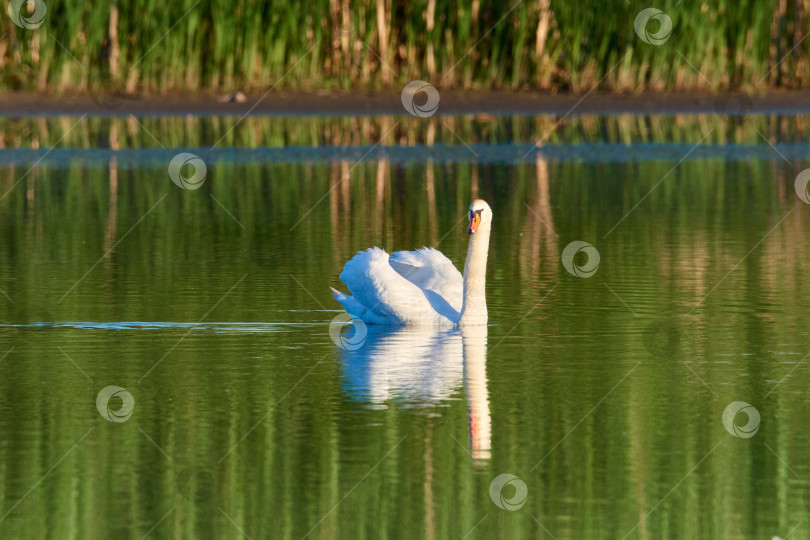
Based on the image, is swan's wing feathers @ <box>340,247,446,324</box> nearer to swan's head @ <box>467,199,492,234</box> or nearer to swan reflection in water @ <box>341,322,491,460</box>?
swan reflection in water @ <box>341,322,491,460</box>

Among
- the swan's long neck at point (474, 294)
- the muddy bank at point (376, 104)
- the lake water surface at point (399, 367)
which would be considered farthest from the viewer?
the muddy bank at point (376, 104)

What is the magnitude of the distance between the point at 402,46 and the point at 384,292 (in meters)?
16.8

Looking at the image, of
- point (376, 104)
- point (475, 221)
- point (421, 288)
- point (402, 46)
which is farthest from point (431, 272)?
point (402, 46)

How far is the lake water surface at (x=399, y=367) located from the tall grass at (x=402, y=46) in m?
6.63

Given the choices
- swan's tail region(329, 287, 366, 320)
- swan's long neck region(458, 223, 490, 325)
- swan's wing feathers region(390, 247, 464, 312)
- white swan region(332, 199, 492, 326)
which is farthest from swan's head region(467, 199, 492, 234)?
swan's tail region(329, 287, 366, 320)

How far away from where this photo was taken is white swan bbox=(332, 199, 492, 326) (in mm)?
10469

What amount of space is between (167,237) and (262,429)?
710 cm

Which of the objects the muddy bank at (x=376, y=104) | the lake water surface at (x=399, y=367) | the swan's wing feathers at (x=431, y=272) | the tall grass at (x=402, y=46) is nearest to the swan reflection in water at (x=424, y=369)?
the lake water surface at (x=399, y=367)

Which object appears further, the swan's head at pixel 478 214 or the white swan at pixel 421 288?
the swan's head at pixel 478 214

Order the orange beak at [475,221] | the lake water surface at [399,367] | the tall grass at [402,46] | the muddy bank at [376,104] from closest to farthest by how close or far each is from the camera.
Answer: the lake water surface at [399,367], the orange beak at [475,221], the muddy bank at [376,104], the tall grass at [402,46]

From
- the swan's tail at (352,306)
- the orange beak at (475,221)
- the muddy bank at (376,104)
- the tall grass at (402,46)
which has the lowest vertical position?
the swan's tail at (352,306)

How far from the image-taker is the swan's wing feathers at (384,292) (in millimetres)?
10461

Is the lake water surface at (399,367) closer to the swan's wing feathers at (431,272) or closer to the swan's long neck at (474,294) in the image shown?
the swan's long neck at (474,294)

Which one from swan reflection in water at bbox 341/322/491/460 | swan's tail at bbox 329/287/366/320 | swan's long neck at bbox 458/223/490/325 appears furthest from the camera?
swan's tail at bbox 329/287/366/320
